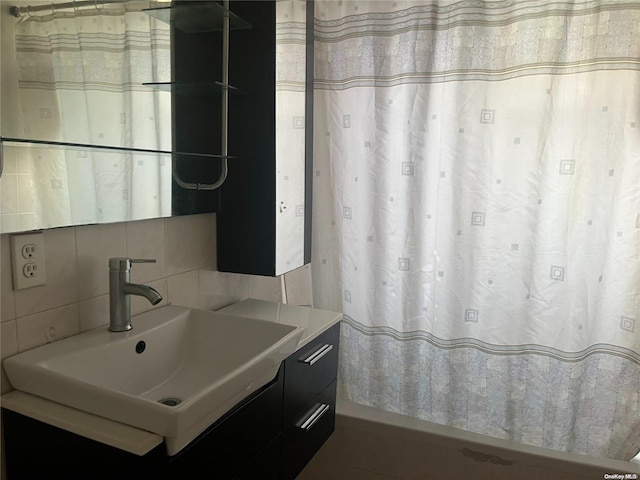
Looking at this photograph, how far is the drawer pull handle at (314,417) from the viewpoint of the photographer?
1.49 meters

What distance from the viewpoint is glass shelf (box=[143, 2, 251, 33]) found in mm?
1411

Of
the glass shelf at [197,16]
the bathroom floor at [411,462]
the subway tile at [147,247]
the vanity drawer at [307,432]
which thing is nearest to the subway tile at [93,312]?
the subway tile at [147,247]

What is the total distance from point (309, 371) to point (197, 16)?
44.4 inches

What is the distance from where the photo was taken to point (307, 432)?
4.97 feet

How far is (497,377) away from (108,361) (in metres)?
1.41

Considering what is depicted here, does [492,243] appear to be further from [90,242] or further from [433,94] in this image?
[90,242]

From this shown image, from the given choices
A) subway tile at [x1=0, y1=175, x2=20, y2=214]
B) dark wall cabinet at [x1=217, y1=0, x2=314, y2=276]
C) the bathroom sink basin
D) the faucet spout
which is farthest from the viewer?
dark wall cabinet at [x1=217, y1=0, x2=314, y2=276]

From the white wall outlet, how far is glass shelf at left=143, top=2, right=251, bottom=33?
718 millimetres

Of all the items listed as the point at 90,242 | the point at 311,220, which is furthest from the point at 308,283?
the point at 90,242

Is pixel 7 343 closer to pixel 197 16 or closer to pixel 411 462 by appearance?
pixel 197 16

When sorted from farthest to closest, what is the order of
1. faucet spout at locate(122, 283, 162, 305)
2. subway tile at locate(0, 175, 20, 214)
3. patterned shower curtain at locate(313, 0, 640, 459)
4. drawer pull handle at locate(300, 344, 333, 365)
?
patterned shower curtain at locate(313, 0, 640, 459), drawer pull handle at locate(300, 344, 333, 365), faucet spout at locate(122, 283, 162, 305), subway tile at locate(0, 175, 20, 214)

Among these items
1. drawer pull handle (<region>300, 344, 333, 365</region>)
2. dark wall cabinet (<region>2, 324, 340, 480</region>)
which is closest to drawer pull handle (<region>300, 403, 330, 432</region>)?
dark wall cabinet (<region>2, 324, 340, 480</region>)

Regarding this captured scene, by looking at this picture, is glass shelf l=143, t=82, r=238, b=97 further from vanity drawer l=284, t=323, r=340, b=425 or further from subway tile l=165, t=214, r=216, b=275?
vanity drawer l=284, t=323, r=340, b=425

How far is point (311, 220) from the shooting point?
6.36 feet
